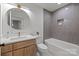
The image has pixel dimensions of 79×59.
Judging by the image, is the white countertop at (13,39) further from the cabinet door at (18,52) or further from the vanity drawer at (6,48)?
the cabinet door at (18,52)

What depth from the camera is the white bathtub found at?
1236 mm

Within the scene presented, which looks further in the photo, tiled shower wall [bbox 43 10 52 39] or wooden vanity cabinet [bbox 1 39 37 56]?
tiled shower wall [bbox 43 10 52 39]

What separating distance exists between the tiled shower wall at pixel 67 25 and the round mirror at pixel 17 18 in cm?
45

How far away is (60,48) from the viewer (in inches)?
51.4

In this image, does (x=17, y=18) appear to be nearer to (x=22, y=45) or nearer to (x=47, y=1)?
(x=22, y=45)

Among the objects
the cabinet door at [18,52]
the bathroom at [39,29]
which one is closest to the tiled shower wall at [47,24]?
the bathroom at [39,29]

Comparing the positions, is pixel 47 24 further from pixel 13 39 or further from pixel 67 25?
pixel 13 39

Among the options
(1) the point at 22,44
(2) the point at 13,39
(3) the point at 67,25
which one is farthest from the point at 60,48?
(2) the point at 13,39

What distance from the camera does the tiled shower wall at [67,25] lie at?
1240mm

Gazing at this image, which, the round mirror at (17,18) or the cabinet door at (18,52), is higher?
the round mirror at (17,18)

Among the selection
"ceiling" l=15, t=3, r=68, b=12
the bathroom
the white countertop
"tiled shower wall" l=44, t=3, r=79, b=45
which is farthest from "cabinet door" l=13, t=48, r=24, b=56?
"ceiling" l=15, t=3, r=68, b=12

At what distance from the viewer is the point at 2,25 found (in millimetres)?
1233

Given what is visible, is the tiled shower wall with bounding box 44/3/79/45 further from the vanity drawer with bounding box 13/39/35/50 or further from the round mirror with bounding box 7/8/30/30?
the round mirror with bounding box 7/8/30/30

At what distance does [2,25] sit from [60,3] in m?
0.96
